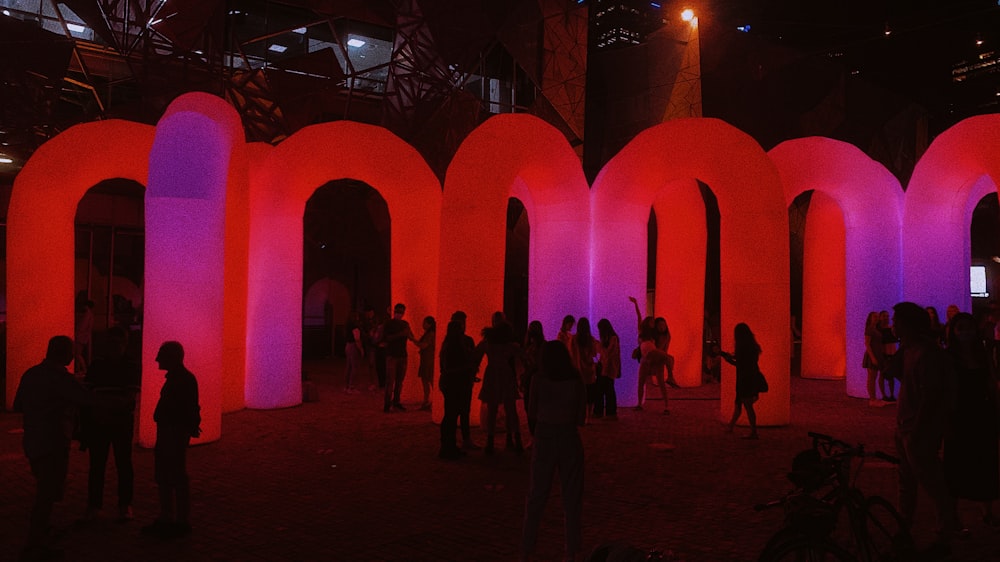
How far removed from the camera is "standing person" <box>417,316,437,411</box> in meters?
11.7

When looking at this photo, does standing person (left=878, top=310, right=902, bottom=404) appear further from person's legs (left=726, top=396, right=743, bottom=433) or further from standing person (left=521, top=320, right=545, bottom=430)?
standing person (left=521, top=320, right=545, bottom=430)

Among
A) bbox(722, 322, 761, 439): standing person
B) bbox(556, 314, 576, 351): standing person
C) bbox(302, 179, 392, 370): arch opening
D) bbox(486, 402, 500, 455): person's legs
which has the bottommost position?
bbox(486, 402, 500, 455): person's legs

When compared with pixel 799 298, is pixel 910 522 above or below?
below

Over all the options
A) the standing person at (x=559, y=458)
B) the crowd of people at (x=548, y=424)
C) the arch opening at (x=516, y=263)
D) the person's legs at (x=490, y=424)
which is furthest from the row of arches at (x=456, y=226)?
the arch opening at (x=516, y=263)

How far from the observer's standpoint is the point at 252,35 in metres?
21.1

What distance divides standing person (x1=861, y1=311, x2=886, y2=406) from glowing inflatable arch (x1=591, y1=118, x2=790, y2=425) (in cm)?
229

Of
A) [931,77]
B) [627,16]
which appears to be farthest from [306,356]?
[627,16]

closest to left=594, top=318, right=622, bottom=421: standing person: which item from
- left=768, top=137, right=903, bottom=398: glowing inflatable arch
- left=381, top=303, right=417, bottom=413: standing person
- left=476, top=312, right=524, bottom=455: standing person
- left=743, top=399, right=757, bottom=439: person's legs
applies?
left=743, top=399, right=757, bottom=439: person's legs

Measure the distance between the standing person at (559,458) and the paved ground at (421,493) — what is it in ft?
1.62

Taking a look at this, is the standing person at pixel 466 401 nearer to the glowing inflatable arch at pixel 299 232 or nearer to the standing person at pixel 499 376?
the standing person at pixel 499 376

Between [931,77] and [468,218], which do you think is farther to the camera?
[931,77]

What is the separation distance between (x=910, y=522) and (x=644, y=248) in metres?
7.76

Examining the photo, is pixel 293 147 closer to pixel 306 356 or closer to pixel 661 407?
pixel 661 407

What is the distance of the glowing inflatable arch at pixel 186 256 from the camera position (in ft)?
29.5
